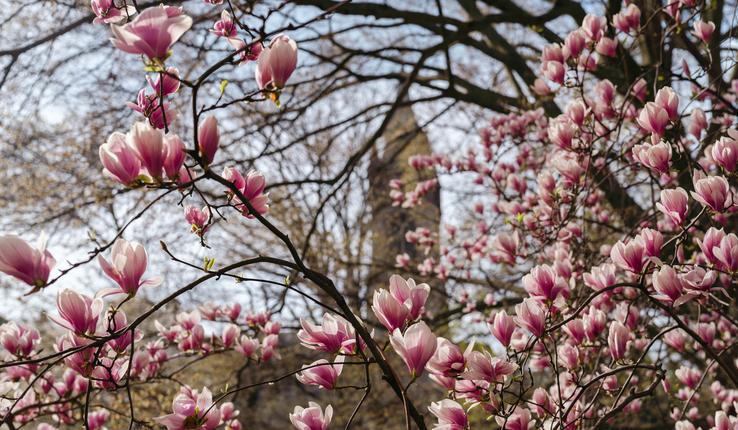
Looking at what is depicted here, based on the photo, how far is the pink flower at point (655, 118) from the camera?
165 centimetres

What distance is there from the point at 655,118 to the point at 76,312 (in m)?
1.58

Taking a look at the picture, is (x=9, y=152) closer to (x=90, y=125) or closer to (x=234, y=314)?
(x=90, y=125)

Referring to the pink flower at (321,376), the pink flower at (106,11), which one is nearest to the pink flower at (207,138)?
the pink flower at (321,376)

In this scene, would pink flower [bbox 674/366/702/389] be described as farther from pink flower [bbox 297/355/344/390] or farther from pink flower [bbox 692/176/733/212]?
pink flower [bbox 297/355/344/390]

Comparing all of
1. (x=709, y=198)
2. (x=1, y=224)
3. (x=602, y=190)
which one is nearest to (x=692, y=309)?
(x=602, y=190)

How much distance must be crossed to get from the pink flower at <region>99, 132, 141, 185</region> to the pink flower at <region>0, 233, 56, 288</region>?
16cm

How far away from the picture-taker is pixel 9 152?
4.77 meters

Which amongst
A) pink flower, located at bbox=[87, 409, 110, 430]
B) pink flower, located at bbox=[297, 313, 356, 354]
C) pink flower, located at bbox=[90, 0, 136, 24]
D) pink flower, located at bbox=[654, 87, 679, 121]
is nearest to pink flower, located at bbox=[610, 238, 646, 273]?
pink flower, located at bbox=[654, 87, 679, 121]

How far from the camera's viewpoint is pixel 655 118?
65.2 inches

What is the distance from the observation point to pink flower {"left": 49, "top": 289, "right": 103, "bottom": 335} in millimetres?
1071

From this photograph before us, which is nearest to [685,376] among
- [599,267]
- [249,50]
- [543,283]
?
[599,267]

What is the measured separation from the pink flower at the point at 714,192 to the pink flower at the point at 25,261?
4.64 ft

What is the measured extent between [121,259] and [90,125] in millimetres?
3968

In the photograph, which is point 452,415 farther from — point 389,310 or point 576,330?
point 576,330
